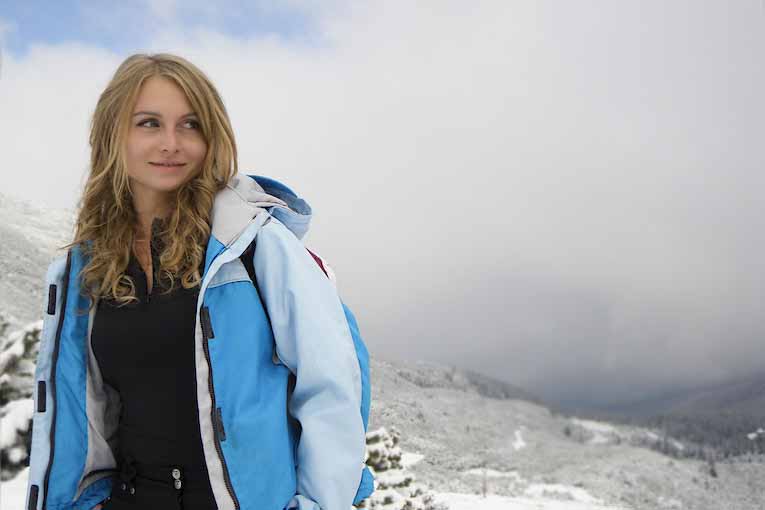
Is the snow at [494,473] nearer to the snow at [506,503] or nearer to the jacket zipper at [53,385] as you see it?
the snow at [506,503]

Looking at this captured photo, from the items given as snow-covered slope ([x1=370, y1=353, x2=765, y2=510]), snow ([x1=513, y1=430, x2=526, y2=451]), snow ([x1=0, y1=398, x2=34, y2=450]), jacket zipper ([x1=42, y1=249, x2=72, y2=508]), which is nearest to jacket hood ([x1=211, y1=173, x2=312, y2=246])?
jacket zipper ([x1=42, y1=249, x2=72, y2=508])

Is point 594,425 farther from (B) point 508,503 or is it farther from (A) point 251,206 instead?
(A) point 251,206

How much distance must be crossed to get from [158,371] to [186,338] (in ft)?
0.38

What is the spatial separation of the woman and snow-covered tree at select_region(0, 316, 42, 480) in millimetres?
3832

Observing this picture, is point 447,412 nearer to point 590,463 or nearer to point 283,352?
point 590,463

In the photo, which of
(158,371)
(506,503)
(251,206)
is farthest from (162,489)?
(506,503)

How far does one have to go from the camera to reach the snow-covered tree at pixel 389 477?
17.7 feet

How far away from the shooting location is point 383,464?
18.3 feet

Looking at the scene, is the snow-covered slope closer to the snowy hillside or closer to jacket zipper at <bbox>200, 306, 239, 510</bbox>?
the snowy hillside

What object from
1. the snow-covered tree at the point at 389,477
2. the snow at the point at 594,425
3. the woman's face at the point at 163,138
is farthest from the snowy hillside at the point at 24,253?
the snow at the point at 594,425

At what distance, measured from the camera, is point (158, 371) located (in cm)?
140

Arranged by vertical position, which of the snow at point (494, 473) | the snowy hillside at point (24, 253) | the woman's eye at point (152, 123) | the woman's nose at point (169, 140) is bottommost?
the snow at point (494, 473)

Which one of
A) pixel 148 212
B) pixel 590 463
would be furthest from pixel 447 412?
pixel 148 212

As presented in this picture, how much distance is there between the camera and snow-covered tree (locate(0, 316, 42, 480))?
4.80 metres
